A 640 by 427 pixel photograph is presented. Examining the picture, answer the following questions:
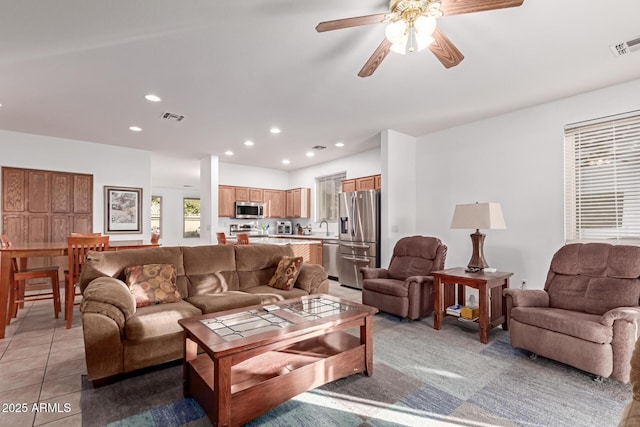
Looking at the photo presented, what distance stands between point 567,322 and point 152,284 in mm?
3461

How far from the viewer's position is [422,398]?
2.05m

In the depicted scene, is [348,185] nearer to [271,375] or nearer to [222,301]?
[222,301]

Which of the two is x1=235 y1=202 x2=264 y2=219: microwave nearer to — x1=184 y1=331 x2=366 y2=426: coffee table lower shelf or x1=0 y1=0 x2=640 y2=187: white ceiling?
x1=0 y1=0 x2=640 y2=187: white ceiling

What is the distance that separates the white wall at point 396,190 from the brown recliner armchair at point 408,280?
628 mm

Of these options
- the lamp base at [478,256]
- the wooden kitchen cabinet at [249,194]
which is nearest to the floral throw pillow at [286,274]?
the lamp base at [478,256]

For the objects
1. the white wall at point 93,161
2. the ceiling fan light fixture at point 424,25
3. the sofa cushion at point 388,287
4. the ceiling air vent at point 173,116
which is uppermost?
the ceiling air vent at point 173,116

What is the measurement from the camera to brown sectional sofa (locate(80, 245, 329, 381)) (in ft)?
7.10

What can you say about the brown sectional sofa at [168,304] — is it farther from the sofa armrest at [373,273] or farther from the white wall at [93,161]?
the white wall at [93,161]

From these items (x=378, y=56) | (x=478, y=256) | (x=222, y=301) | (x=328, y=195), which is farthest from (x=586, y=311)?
(x=328, y=195)

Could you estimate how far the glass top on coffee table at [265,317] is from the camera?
1934 mm

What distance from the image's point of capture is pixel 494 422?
71.8 inches

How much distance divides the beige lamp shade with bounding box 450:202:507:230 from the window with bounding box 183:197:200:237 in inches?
425

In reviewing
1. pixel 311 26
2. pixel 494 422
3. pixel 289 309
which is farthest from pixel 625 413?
pixel 311 26

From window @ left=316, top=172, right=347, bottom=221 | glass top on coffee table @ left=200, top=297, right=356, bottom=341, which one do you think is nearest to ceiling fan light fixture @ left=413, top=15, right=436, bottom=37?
glass top on coffee table @ left=200, top=297, right=356, bottom=341
